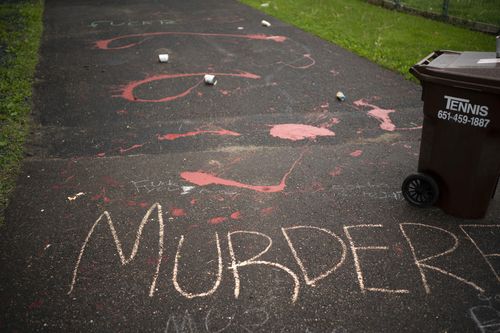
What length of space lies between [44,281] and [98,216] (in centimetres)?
78

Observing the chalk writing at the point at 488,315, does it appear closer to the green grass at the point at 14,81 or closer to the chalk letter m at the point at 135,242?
the chalk letter m at the point at 135,242

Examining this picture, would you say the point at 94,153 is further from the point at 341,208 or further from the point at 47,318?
the point at 341,208

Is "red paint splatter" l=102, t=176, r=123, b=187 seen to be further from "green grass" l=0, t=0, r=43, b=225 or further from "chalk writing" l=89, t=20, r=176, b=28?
"chalk writing" l=89, t=20, r=176, b=28

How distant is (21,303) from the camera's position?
2.81 metres

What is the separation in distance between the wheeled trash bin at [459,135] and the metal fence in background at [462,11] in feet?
25.3

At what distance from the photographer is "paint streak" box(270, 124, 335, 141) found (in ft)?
16.7

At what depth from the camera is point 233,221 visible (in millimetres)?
3607

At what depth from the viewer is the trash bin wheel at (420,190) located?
3.61m

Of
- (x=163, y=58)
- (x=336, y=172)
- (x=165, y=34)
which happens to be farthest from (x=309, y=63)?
(x=336, y=172)

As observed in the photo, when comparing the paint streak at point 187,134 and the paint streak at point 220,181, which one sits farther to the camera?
the paint streak at point 187,134

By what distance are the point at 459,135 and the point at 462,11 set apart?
9.48 meters

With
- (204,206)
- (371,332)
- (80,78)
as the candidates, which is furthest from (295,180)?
(80,78)

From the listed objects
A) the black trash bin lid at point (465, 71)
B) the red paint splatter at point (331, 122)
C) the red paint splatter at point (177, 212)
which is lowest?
the red paint splatter at point (177, 212)

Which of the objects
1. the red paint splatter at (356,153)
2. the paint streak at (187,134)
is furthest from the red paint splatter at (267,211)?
the paint streak at (187,134)
